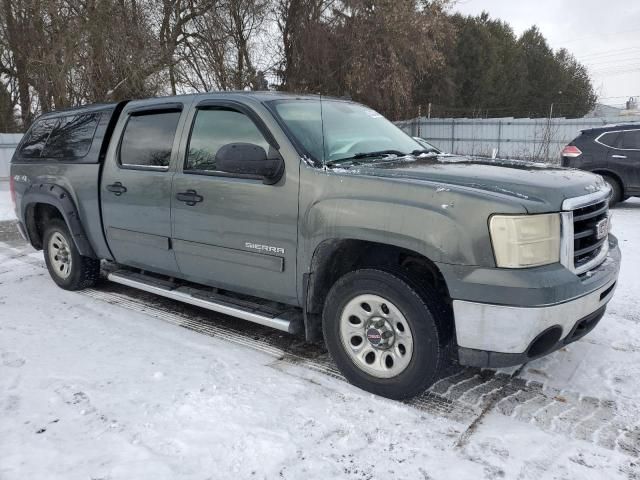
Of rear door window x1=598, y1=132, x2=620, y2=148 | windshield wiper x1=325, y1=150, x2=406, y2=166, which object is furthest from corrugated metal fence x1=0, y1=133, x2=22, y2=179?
windshield wiper x1=325, y1=150, x2=406, y2=166

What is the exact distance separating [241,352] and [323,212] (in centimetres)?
135

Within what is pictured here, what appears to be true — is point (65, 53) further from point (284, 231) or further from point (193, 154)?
→ point (284, 231)

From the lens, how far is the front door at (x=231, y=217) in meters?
3.49

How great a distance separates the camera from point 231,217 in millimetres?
3713

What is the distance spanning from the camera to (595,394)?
10.7 ft

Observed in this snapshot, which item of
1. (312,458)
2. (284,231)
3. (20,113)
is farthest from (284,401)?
(20,113)

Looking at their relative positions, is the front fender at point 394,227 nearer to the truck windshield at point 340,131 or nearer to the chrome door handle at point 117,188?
the truck windshield at point 340,131

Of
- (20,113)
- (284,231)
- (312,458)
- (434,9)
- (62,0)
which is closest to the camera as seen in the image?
(312,458)

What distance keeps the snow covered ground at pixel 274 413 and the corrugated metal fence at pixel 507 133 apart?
18073 millimetres

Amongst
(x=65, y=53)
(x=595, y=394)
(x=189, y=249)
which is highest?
(x=65, y=53)

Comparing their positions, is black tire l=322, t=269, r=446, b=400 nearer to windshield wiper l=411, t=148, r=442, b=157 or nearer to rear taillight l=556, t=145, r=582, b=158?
windshield wiper l=411, t=148, r=442, b=157

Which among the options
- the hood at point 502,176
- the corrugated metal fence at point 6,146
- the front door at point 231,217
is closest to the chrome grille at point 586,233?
the hood at point 502,176

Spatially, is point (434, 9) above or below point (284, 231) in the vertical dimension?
above

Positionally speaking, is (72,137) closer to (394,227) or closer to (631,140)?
(394,227)
